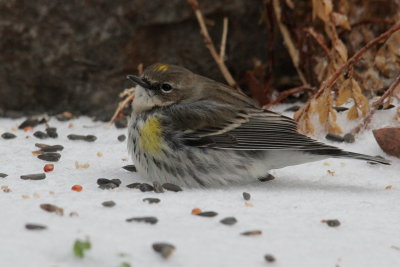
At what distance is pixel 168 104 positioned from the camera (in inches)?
226

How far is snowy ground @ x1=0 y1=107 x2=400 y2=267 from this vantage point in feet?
13.0

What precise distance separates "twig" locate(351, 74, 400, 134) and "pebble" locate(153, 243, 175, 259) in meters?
3.26

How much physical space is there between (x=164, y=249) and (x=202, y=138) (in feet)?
5.65

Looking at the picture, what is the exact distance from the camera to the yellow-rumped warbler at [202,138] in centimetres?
550

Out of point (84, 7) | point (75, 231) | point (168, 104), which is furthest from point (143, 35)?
point (75, 231)

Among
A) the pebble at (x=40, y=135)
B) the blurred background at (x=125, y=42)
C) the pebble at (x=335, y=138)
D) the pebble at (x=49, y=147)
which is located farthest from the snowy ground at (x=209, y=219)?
the blurred background at (x=125, y=42)

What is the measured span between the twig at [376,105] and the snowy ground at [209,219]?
549 mm

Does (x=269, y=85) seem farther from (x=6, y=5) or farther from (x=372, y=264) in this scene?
(x=372, y=264)

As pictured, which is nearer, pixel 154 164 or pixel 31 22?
pixel 154 164

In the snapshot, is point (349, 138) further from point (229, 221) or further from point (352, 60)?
point (229, 221)

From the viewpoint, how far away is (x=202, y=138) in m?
5.54

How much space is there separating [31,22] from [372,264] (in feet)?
15.8

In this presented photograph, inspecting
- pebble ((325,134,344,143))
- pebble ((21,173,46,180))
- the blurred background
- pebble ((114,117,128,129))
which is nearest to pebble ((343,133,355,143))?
pebble ((325,134,344,143))

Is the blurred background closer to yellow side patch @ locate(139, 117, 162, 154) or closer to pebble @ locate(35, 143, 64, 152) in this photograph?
pebble @ locate(35, 143, 64, 152)
